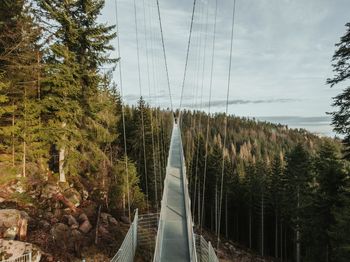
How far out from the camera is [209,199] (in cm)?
4344

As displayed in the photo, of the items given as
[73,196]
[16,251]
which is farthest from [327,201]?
[16,251]

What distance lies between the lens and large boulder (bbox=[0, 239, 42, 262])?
933 centimetres

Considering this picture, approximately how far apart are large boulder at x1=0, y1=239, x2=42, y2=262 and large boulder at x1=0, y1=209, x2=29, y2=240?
741mm

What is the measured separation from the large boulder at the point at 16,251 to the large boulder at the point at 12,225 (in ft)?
2.43

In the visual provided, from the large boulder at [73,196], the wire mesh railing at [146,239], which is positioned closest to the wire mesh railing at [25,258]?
the large boulder at [73,196]

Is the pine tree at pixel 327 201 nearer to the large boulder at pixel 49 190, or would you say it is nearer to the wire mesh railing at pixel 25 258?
the wire mesh railing at pixel 25 258

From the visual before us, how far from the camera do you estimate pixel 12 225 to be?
433 inches

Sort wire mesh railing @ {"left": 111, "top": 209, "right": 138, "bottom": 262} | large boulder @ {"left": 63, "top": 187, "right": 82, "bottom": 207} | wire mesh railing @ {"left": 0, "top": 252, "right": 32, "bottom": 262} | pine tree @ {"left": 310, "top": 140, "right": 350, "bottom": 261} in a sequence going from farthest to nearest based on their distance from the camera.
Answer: pine tree @ {"left": 310, "top": 140, "right": 350, "bottom": 261} → large boulder @ {"left": 63, "top": 187, "right": 82, "bottom": 207} → wire mesh railing @ {"left": 0, "top": 252, "right": 32, "bottom": 262} → wire mesh railing @ {"left": 111, "top": 209, "right": 138, "bottom": 262}

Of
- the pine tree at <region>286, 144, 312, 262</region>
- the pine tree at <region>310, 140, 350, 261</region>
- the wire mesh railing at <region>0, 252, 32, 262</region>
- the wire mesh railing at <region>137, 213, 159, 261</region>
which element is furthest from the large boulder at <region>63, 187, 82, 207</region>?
the pine tree at <region>286, 144, 312, 262</region>

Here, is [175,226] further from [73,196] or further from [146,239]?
[73,196]

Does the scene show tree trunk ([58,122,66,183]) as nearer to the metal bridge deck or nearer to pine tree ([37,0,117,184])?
pine tree ([37,0,117,184])

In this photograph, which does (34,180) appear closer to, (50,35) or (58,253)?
(58,253)

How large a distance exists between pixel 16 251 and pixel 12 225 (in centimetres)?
157

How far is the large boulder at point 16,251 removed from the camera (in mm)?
9328
